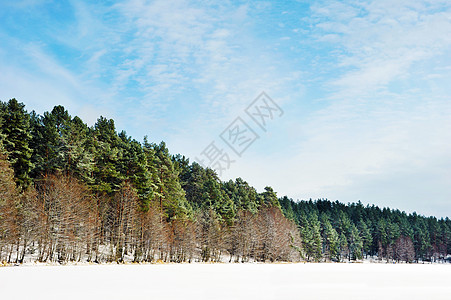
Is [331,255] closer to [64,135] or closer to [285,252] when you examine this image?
[285,252]

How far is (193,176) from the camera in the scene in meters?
100

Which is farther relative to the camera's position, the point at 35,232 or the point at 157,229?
the point at 157,229

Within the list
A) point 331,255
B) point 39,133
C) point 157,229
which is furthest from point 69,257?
point 331,255

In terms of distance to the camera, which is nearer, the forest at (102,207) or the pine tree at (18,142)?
the forest at (102,207)

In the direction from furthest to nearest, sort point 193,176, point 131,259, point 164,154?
1. point 193,176
2. point 164,154
3. point 131,259

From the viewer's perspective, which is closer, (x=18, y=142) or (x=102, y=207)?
(x=18, y=142)

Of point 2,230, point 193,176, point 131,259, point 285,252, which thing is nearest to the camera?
point 2,230

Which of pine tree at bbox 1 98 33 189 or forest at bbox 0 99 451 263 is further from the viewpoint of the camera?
pine tree at bbox 1 98 33 189

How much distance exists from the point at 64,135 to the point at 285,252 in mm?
60489

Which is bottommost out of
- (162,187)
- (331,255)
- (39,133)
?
(331,255)

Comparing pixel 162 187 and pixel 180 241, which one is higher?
pixel 162 187

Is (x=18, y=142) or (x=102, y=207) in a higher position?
(x=18, y=142)

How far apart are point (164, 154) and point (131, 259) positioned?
2145 cm

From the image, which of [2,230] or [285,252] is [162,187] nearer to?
[2,230]
